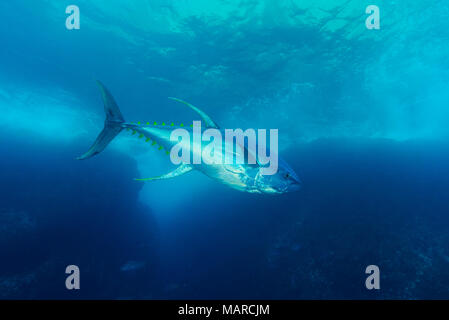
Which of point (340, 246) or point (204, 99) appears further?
point (204, 99)

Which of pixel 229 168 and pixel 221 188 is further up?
pixel 221 188

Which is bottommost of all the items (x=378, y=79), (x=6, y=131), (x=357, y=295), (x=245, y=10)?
(x=357, y=295)

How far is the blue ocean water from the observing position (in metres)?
8.77

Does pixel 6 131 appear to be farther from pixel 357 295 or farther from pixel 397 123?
pixel 397 123

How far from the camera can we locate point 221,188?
20125 mm

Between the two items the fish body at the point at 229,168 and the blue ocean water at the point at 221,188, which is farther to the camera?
the blue ocean water at the point at 221,188

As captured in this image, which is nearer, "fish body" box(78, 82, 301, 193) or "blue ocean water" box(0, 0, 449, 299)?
"fish body" box(78, 82, 301, 193)

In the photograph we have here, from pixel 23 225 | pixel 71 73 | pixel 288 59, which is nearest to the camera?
pixel 23 225

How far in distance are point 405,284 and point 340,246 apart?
2.22m

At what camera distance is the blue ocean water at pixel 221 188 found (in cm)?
877

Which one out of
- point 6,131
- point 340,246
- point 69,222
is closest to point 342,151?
point 340,246

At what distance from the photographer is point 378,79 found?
638 inches

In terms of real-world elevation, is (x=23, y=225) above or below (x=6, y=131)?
below

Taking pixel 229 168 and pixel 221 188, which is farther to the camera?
pixel 221 188
